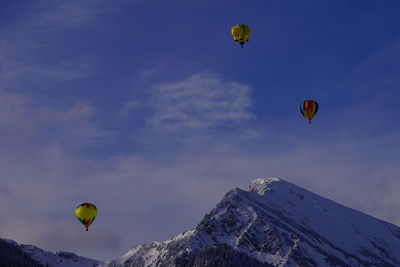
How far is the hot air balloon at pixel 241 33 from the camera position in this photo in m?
149

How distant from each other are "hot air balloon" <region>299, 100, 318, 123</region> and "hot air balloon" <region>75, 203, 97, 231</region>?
212ft

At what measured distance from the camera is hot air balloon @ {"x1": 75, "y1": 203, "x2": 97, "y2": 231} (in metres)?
159

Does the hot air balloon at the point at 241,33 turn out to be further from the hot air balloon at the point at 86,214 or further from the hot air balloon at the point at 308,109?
the hot air balloon at the point at 86,214

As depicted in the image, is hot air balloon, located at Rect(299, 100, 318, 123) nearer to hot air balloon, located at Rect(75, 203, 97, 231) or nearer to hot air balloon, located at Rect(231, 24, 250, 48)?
hot air balloon, located at Rect(231, 24, 250, 48)

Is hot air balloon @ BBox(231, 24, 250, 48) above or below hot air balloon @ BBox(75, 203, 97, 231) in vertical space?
above

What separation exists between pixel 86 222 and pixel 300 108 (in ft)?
220

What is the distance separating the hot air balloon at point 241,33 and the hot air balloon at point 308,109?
2294 cm

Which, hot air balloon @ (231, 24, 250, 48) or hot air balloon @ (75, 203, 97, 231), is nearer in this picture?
hot air balloon @ (231, 24, 250, 48)

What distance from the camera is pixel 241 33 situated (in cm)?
14888

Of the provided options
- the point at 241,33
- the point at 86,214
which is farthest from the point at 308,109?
the point at 86,214

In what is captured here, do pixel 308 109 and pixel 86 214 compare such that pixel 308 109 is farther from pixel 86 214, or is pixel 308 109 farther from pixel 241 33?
pixel 86 214

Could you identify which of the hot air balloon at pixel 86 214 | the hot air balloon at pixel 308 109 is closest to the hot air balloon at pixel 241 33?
the hot air balloon at pixel 308 109

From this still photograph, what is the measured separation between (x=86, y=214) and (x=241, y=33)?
215ft

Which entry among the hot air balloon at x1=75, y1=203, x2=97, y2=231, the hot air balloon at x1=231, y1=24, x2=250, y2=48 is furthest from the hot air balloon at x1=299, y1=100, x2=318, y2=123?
the hot air balloon at x1=75, y1=203, x2=97, y2=231
